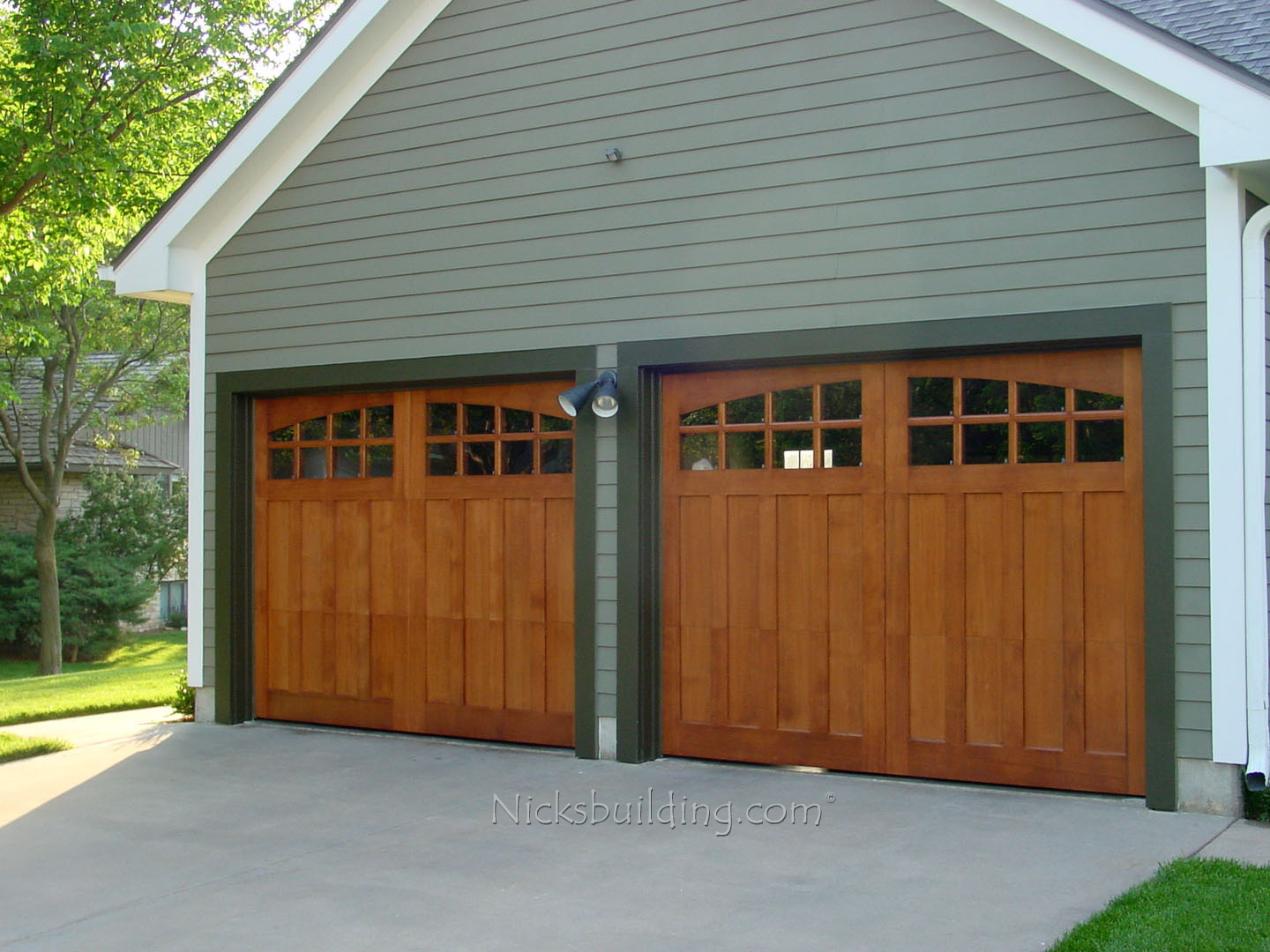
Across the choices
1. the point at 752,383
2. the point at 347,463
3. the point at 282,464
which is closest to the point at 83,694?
the point at 282,464

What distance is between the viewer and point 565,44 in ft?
26.7

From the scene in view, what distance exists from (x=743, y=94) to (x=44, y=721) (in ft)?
24.6

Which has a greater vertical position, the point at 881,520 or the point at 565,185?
the point at 565,185

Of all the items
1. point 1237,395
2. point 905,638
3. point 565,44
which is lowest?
point 905,638

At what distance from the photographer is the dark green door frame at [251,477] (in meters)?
7.96

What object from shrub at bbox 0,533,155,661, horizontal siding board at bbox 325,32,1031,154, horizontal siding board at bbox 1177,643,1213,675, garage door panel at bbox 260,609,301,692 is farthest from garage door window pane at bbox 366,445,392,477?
shrub at bbox 0,533,155,661

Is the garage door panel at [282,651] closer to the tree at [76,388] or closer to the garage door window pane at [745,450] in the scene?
the garage door window pane at [745,450]

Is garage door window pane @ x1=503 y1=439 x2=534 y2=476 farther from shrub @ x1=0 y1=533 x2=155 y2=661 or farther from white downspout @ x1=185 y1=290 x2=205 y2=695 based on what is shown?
shrub @ x1=0 y1=533 x2=155 y2=661

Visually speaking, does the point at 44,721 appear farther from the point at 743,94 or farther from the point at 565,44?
the point at 743,94

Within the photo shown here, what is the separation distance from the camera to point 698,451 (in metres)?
7.84

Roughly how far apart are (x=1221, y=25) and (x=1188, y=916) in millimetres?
4716

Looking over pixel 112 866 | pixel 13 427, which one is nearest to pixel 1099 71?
pixel 112 866

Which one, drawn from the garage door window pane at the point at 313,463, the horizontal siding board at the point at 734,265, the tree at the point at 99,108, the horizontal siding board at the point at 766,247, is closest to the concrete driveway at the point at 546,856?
the garage door window pane at the point at 313,463

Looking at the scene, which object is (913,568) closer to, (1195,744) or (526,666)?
(1195,744)
